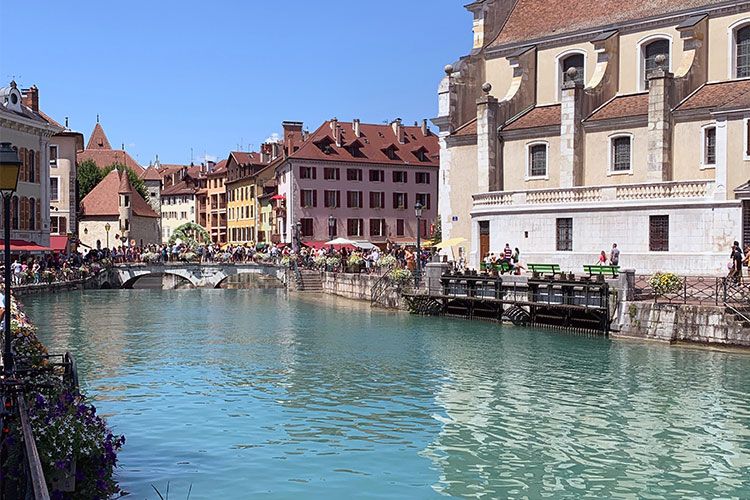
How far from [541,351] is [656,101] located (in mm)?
16176

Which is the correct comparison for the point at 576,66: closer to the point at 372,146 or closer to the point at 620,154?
the point at 620,154

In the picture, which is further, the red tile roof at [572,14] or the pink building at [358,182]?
the pink building at [358,182]

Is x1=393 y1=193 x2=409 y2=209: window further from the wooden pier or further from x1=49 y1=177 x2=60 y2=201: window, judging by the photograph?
the wooden pier

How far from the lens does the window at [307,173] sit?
7406 cm

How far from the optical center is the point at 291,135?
81938mm

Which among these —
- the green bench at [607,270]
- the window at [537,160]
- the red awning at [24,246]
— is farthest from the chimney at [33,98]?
the green bench at [607,270]

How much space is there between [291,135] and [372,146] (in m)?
8.56

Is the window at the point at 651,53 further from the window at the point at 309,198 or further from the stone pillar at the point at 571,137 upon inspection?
the window at the point at 309,198

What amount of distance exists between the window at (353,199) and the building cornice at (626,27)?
2939cm

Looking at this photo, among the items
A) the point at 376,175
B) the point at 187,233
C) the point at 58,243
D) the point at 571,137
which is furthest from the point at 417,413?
the point at 187,233

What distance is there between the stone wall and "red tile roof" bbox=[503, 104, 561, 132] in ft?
51.3

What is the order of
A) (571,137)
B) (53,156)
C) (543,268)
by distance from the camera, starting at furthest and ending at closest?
(53,156)
(571,137)
(543,268)

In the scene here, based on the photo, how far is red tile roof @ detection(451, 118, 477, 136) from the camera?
46.3m

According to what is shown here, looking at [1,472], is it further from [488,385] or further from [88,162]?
[88,162]
